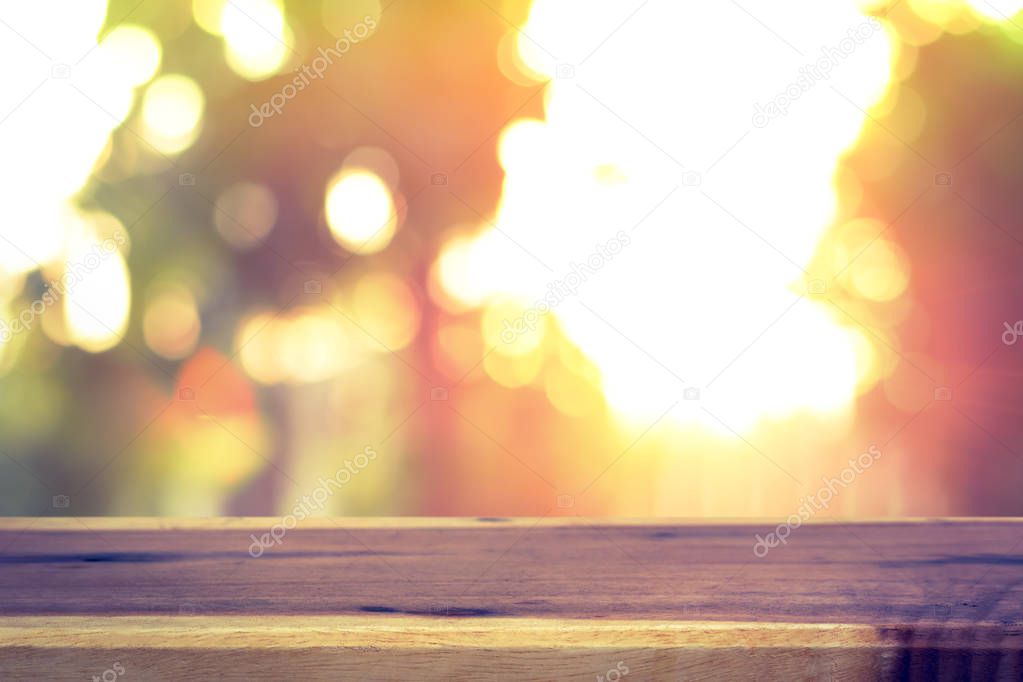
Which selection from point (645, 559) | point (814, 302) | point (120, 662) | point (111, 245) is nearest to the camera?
point (120, 662)

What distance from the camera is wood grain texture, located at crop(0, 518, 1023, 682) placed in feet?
1.19

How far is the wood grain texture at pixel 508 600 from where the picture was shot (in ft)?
1.19

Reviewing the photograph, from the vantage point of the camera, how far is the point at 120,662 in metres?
0.36

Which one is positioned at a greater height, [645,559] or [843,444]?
[843,444]

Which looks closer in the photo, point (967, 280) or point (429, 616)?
point (429, 616)

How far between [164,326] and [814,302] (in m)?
1.88

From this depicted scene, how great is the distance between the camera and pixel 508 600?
467 mm

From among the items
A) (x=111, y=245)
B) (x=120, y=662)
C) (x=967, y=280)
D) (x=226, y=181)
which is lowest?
(x=120, y=662)

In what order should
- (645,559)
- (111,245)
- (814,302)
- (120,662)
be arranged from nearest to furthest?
(120,662)
(645,559)
(814,302)
(111,245)

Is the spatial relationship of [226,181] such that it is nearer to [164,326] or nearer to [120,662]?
[164,326]

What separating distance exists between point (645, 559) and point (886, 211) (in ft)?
8.54

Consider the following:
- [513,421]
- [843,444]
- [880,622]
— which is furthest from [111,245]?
[880,622]

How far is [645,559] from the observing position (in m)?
0.58

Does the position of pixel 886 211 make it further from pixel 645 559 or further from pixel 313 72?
pixel 645 559
